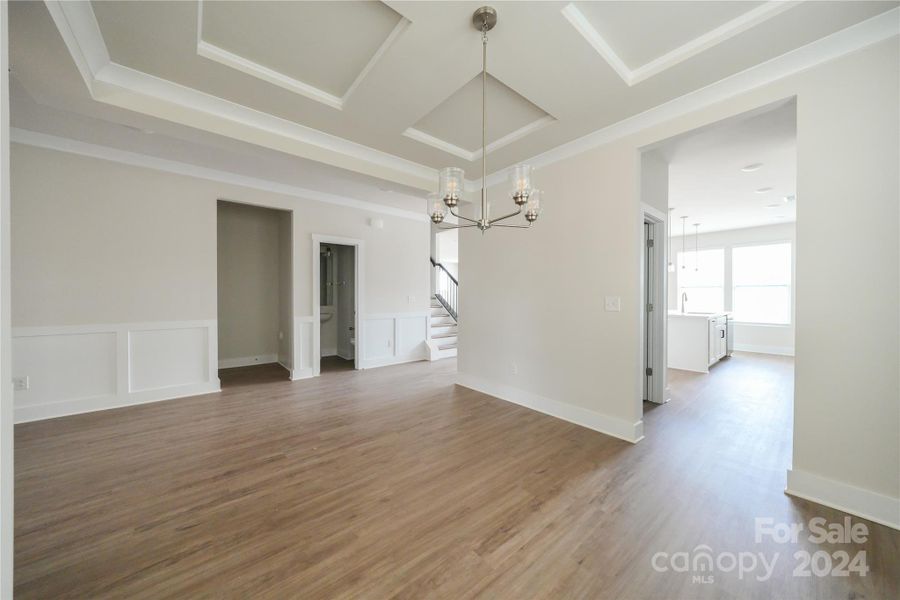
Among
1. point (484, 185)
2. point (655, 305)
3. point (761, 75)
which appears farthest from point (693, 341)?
point (484, 185)

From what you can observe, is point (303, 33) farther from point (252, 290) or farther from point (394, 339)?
point (252, 290)

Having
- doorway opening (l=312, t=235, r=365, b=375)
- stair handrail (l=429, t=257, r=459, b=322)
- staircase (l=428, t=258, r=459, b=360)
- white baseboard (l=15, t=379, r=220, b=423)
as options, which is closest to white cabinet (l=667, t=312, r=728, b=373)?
staircase (l=428, t=258, r=459, b=360)

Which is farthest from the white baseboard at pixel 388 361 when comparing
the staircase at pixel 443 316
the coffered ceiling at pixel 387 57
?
the coffered ceiling at pixel 387 57

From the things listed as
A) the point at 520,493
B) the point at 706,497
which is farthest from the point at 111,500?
the point at 706,497

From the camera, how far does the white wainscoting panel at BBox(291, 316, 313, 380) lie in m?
4.89

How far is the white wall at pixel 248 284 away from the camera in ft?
18.9

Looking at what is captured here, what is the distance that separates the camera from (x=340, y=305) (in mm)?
6766

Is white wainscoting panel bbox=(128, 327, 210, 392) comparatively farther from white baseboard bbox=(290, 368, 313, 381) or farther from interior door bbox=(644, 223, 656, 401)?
interior door bbox=(644, 223, 656, 401)

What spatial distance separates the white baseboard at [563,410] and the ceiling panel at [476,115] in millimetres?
2784

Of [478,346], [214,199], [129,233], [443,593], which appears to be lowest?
[443,593]

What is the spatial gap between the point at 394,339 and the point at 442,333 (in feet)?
4.13

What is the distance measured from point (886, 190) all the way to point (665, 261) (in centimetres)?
196

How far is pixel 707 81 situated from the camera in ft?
7.66

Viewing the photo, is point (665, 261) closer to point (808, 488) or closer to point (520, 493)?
point (808, 488)
